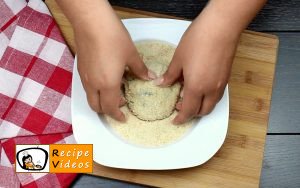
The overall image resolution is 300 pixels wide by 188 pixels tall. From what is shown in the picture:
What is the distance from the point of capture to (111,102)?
0.67m

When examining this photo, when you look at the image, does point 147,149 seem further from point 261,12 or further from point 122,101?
point 261,12

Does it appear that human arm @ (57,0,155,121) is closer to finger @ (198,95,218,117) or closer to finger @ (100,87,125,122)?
finger @ (100,87,125,122)

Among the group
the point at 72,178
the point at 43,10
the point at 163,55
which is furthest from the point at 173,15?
the point at 72,178

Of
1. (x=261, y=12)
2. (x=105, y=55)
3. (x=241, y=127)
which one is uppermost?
(x=105, y=55)

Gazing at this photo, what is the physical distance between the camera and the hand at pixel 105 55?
0.64 m

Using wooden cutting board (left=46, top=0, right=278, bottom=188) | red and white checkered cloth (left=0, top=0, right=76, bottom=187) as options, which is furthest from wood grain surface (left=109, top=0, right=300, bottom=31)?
red and white checkered cloth (left=0, top=0, right=76, bottom=187)

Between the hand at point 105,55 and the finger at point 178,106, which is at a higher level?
the hand at point 105,55

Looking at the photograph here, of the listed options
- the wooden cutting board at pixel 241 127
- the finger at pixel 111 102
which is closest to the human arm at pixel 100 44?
the finger at pixel 111 102

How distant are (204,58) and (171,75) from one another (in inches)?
3.5

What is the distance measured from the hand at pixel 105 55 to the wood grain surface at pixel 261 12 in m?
0.27

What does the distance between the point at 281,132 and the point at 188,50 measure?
33cm

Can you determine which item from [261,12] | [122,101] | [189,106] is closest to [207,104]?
[189,106]

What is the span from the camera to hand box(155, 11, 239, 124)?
637 mm

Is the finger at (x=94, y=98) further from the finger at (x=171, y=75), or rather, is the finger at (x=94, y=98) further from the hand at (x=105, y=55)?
the finger at (x=171, y=75)
